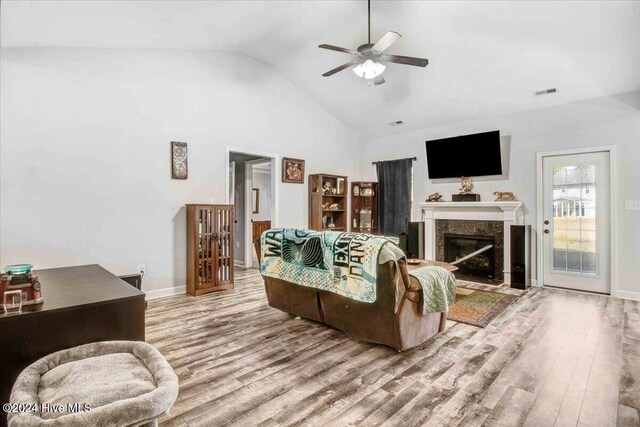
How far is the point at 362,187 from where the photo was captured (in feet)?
22.0

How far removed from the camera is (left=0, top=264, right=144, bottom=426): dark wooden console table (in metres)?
1.33

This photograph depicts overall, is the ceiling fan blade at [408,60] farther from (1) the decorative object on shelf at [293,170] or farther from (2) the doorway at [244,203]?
(2) the doorway at [244,203]

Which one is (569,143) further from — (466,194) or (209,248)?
(209,248)

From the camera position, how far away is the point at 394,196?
20.8 feet

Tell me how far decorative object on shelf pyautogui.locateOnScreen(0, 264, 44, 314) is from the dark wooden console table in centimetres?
5

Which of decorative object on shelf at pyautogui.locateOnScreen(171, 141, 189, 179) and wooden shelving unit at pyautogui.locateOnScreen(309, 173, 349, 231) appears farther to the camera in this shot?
wooden shelving unit at pyautogui.locateOnScreen(309, 173, 349, 231)

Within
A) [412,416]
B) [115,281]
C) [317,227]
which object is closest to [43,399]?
[115,281]

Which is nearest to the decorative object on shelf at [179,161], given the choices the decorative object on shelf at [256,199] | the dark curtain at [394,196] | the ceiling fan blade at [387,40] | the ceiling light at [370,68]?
the ceiling light at [370,68]

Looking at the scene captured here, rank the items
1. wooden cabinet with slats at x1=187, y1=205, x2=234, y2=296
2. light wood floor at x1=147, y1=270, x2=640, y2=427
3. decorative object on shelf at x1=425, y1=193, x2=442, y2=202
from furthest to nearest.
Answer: decorative object on shelf at x1=425, y1=193, x2=442, y2=202 < wooden cabinet with slats at x1=187, y1=205, x2=234, y2=296 < light wood floor at x1=147, y1=270, x2=640, y2=427

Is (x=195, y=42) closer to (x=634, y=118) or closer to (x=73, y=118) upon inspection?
(x=73, y=118)

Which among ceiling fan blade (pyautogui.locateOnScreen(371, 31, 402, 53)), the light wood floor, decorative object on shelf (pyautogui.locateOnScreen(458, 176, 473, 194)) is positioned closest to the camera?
the light wood floor

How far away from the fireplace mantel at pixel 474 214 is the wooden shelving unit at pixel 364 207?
3.52 ft

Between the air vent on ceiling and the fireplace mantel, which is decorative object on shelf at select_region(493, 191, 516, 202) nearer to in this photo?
the fireplace mantel

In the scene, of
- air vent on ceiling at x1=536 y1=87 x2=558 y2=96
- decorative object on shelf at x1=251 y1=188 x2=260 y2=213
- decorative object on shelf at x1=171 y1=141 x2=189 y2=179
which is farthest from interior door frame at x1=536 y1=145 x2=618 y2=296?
decorative object on shelf at x1=251 y1=188 x2=260 y2=213
